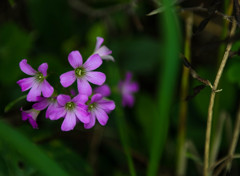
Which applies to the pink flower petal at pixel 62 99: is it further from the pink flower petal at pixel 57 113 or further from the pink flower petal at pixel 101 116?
the pink flower petal at pixel 101 116

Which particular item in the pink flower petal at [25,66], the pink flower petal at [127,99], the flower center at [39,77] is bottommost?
the pink flower petal at [127,99]

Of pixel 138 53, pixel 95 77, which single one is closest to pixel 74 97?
pixel 95 77

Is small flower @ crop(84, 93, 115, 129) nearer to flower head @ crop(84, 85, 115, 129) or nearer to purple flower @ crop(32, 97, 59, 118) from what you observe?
flower head @ crop(84, 85, 115, 129)

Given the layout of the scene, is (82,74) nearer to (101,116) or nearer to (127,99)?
(101,116)

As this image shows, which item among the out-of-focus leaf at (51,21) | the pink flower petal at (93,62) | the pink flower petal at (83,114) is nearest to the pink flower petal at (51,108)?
the pink flower petal at (83,114)

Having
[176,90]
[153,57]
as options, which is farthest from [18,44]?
[176,90]

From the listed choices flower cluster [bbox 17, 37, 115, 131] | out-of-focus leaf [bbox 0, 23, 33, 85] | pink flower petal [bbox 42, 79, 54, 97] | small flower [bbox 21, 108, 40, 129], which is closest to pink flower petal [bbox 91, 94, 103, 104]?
flower cluster [bbox 17, 37, 115, 131]

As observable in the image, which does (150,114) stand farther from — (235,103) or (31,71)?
(31,71)
